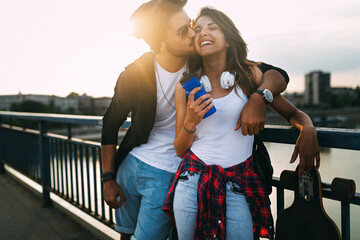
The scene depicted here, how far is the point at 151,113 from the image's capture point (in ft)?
5.40

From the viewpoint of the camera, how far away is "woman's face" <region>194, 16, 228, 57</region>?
1.41m

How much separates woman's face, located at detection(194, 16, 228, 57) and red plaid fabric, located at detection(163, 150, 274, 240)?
1.59ft

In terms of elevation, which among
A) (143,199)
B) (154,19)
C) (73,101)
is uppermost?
(73,101)

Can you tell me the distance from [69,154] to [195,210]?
85.2 inches

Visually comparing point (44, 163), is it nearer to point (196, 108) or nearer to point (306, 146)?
point (196, 108)

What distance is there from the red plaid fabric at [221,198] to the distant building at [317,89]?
345 ft

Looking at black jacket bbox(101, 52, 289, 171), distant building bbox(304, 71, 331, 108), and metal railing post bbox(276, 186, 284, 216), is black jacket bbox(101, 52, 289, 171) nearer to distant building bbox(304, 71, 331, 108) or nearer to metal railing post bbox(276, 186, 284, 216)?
metal railing post bbox(276, 186, 284, 216)

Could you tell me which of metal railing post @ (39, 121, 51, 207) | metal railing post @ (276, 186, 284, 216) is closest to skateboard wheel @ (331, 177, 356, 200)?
metal railing post @ (276, 186, 284, 216)

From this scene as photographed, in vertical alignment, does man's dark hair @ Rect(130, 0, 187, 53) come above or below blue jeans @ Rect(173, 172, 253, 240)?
above

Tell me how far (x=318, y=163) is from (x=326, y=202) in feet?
0.77

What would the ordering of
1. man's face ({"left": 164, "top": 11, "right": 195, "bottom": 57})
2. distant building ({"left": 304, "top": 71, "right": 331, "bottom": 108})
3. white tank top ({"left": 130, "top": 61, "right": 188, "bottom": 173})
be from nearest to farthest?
man's face ({"left": 164, "top": 11, "right": 195, "bottom": 57})
white tank top ({"left": 130, "top": 61, "right": 188, "bottom": 173})
distant building ({"left": 304, "top": 71, "right": 331, "bottom": 108})

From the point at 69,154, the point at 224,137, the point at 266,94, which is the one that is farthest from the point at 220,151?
the point at 69,154

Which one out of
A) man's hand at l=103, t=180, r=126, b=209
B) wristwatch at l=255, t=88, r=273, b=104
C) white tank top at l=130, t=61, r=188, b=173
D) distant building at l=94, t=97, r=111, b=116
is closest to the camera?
wristwatch at l=255, t=88, r=273, b=104

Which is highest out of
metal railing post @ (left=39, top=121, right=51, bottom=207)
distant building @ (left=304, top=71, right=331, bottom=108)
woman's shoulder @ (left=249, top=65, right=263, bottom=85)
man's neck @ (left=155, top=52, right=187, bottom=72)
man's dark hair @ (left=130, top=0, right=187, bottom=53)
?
distant building @ (left=304, top=71, right=331, bottom=108)
